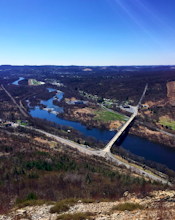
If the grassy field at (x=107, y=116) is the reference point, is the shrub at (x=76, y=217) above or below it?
above

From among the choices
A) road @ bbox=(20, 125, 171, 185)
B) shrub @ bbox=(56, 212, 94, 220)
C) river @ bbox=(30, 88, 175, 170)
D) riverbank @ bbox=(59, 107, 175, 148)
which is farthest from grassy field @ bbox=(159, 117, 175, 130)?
shrub @ bbox=(56, 212, 94, 220)

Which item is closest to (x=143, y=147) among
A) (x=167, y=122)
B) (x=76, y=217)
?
(x=167, y=122)

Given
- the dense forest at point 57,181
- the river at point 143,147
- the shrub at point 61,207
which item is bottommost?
the river at point 143,147

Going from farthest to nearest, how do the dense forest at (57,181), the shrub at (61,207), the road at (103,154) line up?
1. the road at (103,154)
2. the dense forest at (57,181)
3. the shrub at (61,207)

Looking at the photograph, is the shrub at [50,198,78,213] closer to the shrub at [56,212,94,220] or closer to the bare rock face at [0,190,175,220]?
the bare rock face at [0,190,175,220]

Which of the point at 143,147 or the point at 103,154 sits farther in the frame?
the point at 143,147

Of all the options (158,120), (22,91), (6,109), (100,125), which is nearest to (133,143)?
(100,125)

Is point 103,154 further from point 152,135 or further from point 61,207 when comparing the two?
point 61,207

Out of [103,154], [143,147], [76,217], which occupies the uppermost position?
[76,217]

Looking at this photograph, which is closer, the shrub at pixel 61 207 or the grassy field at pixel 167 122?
the shrub at pixel 61 207

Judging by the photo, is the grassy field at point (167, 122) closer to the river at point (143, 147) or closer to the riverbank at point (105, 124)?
the riverbank at point (105, 124)

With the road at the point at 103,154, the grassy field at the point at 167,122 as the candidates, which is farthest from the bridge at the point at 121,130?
the grassy field at the point at 167,122

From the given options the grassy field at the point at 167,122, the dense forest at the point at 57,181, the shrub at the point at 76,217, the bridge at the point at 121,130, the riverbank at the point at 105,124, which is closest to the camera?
the shrub at the point at 76,217
